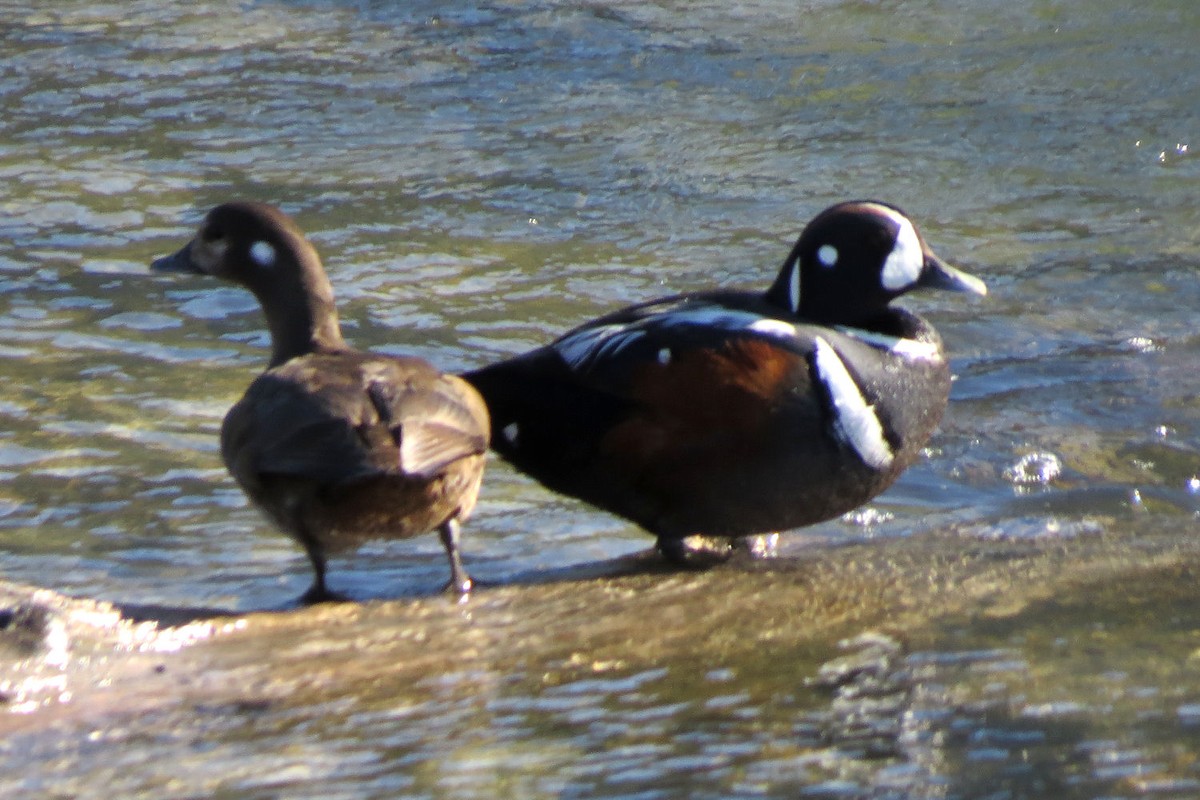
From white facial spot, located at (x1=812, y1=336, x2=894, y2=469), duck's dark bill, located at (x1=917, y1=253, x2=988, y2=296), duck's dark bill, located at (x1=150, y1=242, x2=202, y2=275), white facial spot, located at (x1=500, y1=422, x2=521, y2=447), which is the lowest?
white facial spot, located at (x1=500, y1=422, x2=521, y2=447)

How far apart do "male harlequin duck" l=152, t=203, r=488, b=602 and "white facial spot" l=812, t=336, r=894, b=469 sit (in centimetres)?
99

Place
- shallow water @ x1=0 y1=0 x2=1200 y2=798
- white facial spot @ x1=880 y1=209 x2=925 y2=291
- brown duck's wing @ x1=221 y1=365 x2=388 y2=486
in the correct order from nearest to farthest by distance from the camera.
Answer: shallow water @ x1=0 y1=0 x2=1200 y2=798
brown duck's wing @ x1=221 y1=365 x2=388 y2=486
white facial spot @ x1=880 y1=209 x2=925 y2=291

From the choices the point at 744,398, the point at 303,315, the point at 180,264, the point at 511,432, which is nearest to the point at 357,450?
the point at 511,432

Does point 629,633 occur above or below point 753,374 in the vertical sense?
below

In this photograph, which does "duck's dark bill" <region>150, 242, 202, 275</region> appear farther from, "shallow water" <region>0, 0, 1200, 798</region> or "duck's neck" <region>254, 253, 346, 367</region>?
"shallow water" <region>0, 0, 1200, 798</region>

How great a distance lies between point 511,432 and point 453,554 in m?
0.52

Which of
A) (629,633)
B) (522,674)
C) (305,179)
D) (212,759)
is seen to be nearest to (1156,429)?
(629,633)

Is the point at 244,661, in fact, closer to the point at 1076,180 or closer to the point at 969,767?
the point at 969,767

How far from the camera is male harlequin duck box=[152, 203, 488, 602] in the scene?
A: 4855mm

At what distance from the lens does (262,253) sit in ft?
20.6

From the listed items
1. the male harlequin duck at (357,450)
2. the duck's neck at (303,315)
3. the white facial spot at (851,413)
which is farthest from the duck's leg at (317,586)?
the white facial spot at (851,413)

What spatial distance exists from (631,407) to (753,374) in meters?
0.39

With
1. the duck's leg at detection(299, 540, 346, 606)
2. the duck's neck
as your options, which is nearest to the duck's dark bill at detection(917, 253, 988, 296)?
the duck's neck

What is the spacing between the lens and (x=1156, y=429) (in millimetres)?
6969
